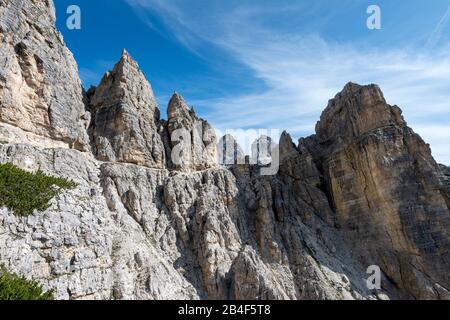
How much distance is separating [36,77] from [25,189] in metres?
18.5

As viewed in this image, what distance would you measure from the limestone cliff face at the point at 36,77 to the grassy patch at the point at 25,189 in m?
9.27

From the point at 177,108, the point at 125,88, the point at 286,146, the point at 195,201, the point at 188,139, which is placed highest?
the point at 125,88

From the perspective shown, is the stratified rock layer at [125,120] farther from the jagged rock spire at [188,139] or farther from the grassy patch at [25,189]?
the grassy patch at [25,189]

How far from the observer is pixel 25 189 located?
30688 mm

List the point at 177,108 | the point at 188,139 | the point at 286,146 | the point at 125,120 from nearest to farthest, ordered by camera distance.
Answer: the point at 125,120, the point at 188,139, the point at 177,108, the point at 286,146

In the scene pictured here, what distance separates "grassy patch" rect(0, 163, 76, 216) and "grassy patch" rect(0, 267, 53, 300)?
662cm

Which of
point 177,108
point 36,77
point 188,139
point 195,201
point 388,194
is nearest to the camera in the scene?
point 36,77

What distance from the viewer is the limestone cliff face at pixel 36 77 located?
38375 millimetres

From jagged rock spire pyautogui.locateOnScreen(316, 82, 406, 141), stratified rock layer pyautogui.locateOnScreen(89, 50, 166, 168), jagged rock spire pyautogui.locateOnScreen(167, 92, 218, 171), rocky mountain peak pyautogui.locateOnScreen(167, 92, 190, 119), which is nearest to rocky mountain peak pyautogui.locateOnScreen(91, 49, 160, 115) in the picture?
stratified rock layer pyautogui.locateOnScreen(89, 50, 166, 168)

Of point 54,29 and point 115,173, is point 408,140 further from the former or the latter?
point 54,29

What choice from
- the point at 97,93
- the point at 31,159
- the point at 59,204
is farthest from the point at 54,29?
the point at 59,204

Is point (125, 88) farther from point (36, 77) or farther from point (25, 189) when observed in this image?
point (25, 189)

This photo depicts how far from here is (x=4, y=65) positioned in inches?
1480

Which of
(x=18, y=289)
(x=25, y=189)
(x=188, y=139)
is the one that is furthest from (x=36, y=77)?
(x=18, y=289)
